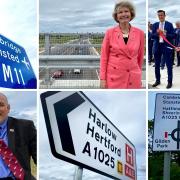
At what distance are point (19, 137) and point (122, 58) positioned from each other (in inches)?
38.5

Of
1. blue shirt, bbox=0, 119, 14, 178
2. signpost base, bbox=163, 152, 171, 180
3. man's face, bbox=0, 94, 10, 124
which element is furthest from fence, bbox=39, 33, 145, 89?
signpost base, bbox=163, 152, 171, 180

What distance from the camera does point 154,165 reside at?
4.33 m

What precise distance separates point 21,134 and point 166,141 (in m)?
1.10

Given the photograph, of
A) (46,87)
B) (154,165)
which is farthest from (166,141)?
(46,87)

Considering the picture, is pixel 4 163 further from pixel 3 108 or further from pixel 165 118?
pixel 165 118

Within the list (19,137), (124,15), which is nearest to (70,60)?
(124,15)

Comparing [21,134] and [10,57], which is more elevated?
[10,57]

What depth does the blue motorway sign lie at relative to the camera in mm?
4262

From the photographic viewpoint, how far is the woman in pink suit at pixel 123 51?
4.27 meters

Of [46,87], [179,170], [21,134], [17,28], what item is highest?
[17,28]

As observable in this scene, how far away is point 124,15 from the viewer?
428 centimetres

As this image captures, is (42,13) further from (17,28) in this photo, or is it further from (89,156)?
(89,156)

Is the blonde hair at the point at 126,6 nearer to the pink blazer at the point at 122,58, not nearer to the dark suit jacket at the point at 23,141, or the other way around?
the pink blazer at the point at 122,58

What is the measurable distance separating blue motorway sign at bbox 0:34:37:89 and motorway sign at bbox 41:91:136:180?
18 cm
